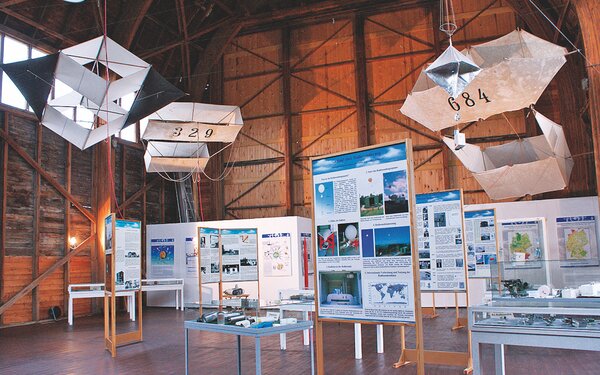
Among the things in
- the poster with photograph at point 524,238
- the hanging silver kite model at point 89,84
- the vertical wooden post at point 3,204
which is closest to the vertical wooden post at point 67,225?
the vertical wooden post at point 3,204

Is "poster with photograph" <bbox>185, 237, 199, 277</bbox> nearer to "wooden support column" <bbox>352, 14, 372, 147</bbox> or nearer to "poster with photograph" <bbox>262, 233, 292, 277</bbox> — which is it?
"poster with photograph" <bbox>262, 233, 292, 277</bbox>

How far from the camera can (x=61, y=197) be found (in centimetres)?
1385

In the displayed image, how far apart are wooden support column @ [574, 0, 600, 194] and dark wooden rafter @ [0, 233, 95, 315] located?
12.0 m

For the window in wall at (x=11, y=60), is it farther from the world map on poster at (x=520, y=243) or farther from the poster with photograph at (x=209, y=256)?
the world map on poster at (x=520, y=243)

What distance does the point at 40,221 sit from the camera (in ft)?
43.1

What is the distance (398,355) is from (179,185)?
11.9m

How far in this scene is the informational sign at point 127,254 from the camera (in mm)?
8492

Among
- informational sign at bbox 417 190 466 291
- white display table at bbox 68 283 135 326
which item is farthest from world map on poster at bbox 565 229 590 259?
white display table at bbox 68 283 135 326

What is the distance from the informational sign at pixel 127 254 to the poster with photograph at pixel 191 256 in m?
6.67

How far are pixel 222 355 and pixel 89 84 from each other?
195 inches

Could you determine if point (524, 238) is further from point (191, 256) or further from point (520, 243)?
point (191, 256)

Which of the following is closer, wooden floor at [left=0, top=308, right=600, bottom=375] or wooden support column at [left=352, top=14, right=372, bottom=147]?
wooden floor at [left=0, top=308, right=600, bottom=375]

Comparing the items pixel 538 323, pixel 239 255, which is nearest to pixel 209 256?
pixel 239 255

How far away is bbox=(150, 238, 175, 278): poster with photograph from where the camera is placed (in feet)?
52.9
